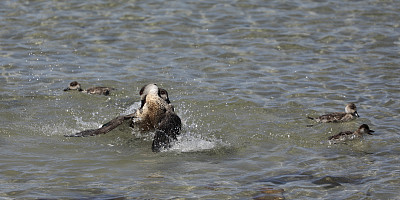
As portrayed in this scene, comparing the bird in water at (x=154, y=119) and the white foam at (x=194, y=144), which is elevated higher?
the bird in water at (x=154, y=119)

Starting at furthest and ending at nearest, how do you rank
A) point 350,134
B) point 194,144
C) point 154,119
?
1. point 154,119
2. point 350,134
3. point 194,144

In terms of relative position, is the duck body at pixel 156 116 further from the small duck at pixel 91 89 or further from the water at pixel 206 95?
the small duck at pixel 91 89

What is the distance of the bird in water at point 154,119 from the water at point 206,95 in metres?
0.18

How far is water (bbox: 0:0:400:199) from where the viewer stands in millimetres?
8945

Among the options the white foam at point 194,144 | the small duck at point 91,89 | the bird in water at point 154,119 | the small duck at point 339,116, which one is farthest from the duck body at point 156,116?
the small duck at point 339,116

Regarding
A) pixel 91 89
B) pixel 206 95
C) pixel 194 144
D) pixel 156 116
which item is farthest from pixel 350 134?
pixel 91 89

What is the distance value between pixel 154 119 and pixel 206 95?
2270 millimetres

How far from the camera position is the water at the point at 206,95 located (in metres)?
8.95

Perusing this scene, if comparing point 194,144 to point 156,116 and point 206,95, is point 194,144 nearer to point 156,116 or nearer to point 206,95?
point 156,116

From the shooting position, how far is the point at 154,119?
1104 centimetres

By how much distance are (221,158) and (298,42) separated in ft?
24.2

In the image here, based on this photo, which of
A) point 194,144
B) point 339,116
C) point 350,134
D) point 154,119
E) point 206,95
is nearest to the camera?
point 194,144

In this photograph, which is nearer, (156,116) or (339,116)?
(156,116)

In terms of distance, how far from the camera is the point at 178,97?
1312 centimetres
